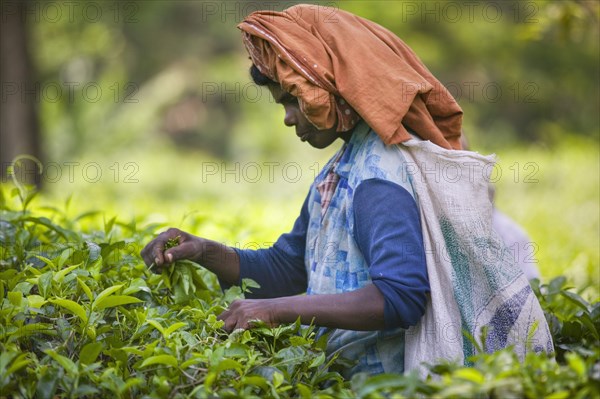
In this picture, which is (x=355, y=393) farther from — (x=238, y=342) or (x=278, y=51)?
(x=278, y=51)

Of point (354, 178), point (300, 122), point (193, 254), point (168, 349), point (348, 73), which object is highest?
point (348, 73)

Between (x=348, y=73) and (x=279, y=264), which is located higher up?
(x=348, y=73)

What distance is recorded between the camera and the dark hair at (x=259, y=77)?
2.73 m

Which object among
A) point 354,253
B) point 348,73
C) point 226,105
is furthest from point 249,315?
point 226,105

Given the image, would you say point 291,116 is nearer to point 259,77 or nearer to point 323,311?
point 259,77

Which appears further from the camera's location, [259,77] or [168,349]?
[259,77]

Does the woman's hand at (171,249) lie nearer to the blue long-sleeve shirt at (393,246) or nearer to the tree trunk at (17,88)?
the blue long-sleeve shirt at (393,246)

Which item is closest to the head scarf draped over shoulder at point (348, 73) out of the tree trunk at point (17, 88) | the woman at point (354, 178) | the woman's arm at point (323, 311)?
the woman at point (354, 178)

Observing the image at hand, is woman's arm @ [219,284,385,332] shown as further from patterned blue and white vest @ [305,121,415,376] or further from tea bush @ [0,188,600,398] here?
patterned blue and white vest @ [305,121,415,376]

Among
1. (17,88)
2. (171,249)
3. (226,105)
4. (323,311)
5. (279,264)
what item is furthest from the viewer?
(226,105)

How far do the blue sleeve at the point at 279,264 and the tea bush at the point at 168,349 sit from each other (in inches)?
8.9

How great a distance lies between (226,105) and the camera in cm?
2167

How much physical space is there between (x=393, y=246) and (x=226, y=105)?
19.7 metres

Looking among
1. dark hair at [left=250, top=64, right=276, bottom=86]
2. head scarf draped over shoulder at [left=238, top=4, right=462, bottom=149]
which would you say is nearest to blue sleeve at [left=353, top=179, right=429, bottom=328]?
head scarf draped over shoulder at [left=238, top=4, right=462, bottom=149]
